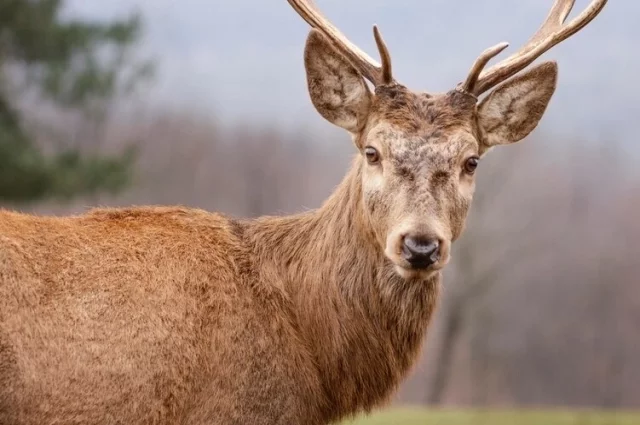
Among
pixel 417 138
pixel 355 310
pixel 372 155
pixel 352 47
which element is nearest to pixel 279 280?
pixel 355 310

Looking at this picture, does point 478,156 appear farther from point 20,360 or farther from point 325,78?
point 20,360

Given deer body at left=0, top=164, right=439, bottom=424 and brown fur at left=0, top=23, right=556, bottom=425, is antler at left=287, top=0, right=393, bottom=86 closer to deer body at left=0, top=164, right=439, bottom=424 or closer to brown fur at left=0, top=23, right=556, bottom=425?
brown fur at left=0, top=23, right=556, bottom=425

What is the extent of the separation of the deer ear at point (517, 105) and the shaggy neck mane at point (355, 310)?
104 cm

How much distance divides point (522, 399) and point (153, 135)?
21.4 m

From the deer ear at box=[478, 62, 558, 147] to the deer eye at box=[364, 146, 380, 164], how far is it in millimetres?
914

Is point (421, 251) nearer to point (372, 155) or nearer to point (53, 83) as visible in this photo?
point (372, 155)

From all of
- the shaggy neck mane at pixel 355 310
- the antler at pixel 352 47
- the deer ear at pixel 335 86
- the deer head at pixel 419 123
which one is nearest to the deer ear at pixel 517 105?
the deer head at pixel 419 123

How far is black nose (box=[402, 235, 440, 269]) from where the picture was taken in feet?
20.6

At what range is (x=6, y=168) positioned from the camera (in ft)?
75.5

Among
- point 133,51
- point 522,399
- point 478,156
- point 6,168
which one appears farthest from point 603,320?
point 478,156

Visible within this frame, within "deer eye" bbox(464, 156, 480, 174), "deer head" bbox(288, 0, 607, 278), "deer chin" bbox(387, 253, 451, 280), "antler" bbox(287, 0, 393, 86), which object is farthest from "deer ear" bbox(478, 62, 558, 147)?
"deer chin" bbox(387, 253, 451, 280)

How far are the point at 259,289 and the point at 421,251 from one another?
131 centimetres

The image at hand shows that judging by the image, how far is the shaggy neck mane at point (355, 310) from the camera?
6.98 m

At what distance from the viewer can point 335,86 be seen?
7.32m
